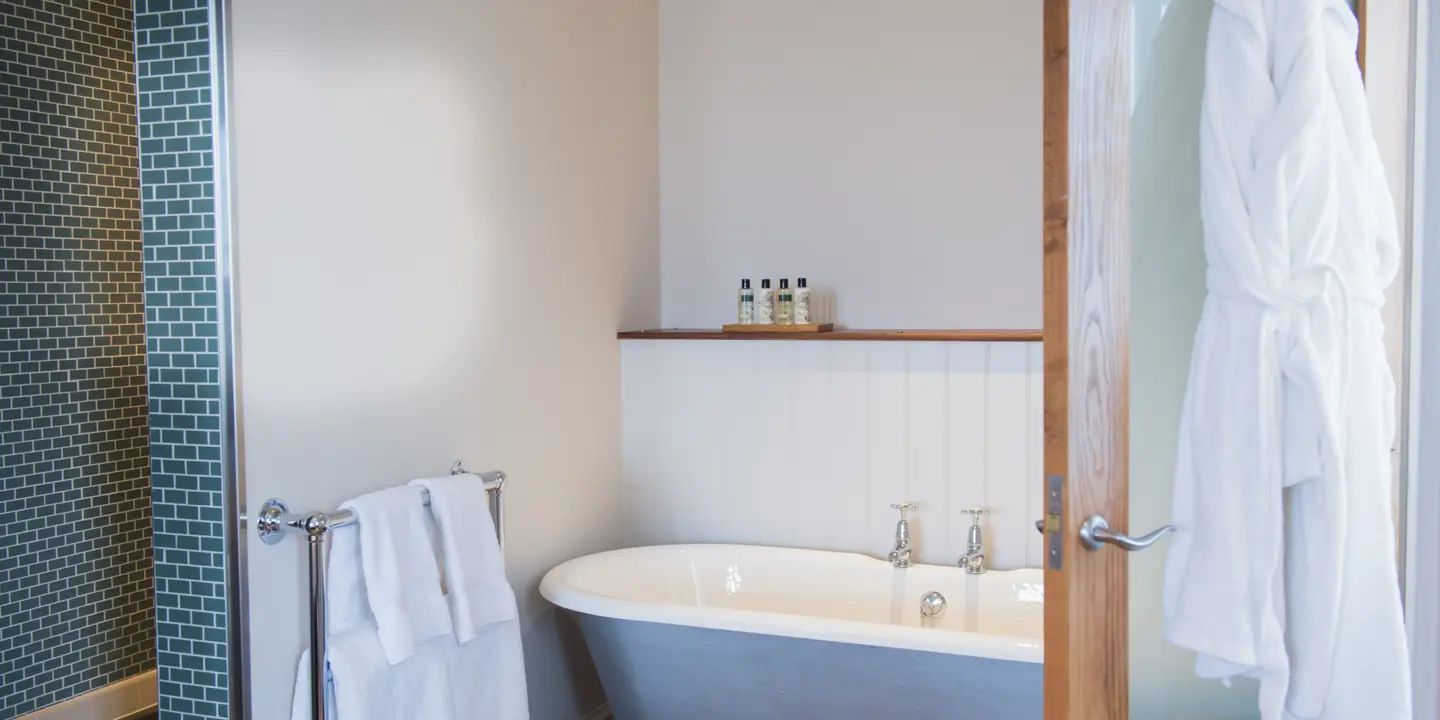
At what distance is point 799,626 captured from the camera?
258cm

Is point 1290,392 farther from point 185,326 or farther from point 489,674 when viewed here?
point 185,326

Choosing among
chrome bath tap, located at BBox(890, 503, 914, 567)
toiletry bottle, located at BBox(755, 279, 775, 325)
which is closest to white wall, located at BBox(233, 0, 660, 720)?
toiletry bottle, located at BBox(755, 279, 775, 325)

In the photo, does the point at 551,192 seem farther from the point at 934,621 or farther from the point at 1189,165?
the point at 1189,165

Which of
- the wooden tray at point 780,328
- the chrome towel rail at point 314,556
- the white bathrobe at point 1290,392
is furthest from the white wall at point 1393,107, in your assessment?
the chrome towel rail at point 314,556

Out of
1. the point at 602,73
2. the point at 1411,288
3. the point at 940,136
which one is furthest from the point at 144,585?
the point at 1411,288

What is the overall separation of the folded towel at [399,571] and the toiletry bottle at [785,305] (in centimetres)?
144

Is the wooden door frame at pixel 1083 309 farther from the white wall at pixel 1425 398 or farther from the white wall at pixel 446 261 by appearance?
the white wall at pixel 446 261

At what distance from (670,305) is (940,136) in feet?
3.47

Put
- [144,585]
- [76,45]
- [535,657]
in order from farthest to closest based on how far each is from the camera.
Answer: [144,585] < [76,45] < [535,657]

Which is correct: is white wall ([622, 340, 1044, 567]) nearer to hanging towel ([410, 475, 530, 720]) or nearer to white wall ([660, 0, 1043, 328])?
white wall ([660, 0, 1043, 328])

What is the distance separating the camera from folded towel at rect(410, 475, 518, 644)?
2.32m

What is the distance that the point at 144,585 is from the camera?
3.61 m

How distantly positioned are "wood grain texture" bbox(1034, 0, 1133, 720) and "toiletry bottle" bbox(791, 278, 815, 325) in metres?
Result: 1.81

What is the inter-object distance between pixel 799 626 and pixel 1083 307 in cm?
127
